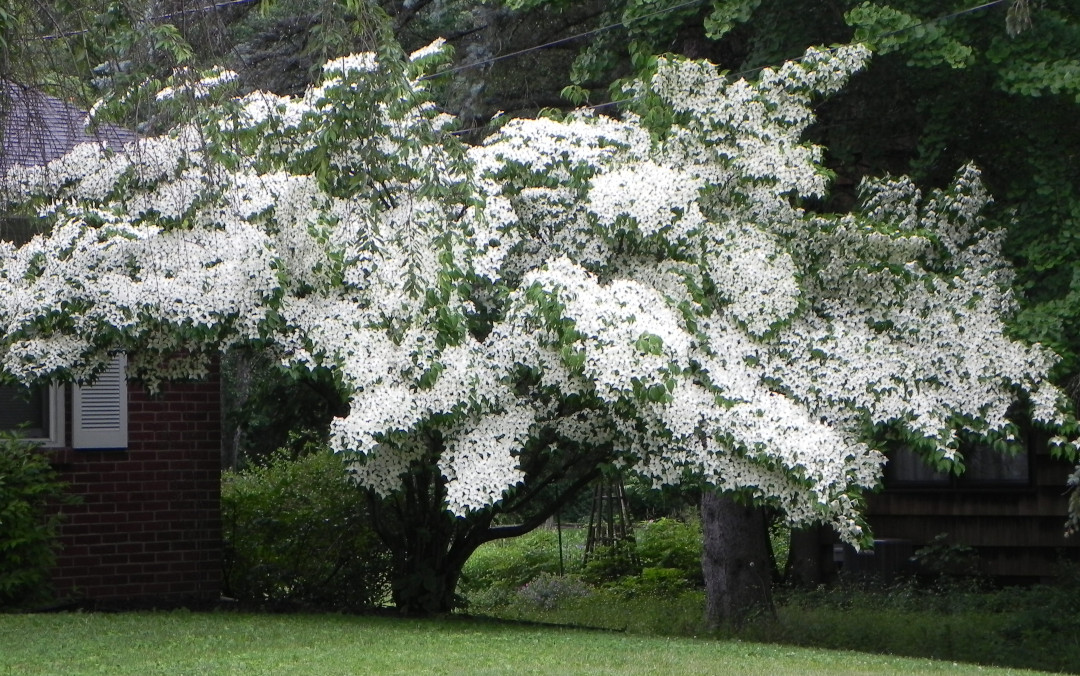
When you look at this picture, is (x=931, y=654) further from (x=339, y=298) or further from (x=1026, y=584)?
(x=339, y=298)

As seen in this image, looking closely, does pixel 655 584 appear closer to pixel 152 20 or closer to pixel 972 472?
pixel 972 472

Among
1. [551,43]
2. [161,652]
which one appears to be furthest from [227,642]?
[551,43]

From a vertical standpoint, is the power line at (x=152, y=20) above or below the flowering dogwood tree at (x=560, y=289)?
above

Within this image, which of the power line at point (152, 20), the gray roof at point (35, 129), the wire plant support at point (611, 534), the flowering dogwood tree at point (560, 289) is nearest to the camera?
the power line at point (152, 20)

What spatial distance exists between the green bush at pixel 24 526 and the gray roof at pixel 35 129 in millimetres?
2461

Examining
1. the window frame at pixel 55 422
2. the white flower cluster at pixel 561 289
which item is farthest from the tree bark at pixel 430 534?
the window frame at pixel 55 422

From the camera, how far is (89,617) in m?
9.27

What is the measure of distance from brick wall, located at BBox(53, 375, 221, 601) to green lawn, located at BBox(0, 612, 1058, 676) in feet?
7.05

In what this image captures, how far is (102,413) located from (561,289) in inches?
211

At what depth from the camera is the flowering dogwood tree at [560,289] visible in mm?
8102

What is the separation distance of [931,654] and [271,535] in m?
5.84

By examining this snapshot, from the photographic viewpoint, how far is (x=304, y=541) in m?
11.6

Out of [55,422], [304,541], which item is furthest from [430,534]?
[55,422]

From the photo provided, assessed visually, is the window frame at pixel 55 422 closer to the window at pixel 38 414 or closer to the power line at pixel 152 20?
the window at pixel 38 414
